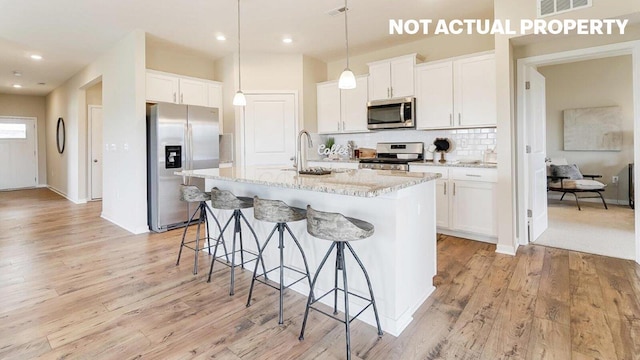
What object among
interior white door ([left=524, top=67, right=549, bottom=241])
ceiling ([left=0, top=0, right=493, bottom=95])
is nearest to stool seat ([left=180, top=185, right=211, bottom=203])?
ceiling ([left=0, top=0, right=493, bottom=95])

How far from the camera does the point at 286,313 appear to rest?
2254 millimetres

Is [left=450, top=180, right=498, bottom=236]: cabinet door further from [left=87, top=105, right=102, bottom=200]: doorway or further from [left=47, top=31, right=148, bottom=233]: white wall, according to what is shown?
[left=87, top=105, right=102, bottom=200]: doorway

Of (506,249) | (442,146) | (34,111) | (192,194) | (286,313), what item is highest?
(34,111)

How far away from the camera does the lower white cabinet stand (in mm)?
3691

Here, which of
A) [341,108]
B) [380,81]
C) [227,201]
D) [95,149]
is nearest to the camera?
[227,201]

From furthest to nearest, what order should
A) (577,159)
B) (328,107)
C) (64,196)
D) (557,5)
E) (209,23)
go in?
(64,196) → (577,159) → (328,107) → (209,23) → (557,5)

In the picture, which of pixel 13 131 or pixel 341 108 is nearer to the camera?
pixel 341 108

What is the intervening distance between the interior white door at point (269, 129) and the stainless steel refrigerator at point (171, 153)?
2.27 feet

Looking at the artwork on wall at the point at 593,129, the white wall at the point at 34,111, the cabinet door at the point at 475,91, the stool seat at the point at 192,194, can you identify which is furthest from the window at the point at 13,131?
the artwork on wall at the point at 593,129

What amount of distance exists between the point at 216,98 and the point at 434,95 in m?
3.37

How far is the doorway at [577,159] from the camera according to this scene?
330cm

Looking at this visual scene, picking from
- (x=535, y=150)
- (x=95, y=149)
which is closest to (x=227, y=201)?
(x=535, y=150)

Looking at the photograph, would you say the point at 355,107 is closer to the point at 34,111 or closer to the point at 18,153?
the point at 34,111

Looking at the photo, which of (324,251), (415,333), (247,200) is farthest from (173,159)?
(415,333)
